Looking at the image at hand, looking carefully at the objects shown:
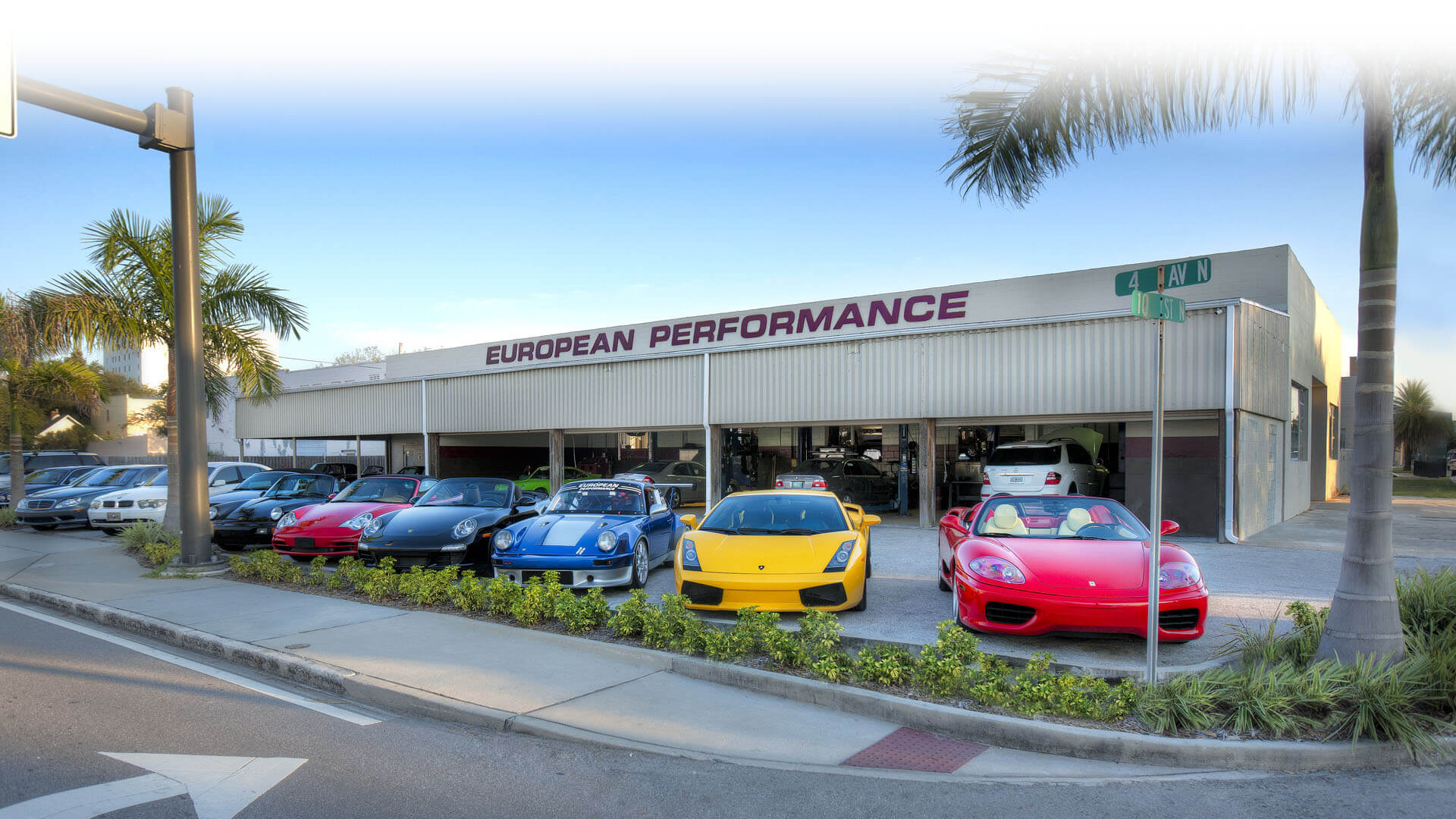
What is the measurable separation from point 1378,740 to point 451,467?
29.3m

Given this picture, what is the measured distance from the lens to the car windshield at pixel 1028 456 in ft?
49.1

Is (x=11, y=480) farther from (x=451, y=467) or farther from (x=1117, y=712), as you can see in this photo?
(x=1117, y=712)

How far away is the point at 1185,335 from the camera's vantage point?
1308cm

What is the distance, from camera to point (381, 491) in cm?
1204

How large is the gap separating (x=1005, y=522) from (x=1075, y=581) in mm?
1357

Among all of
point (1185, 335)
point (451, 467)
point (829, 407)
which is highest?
point (1185, 335)

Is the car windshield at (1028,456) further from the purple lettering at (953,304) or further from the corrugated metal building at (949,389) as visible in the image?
the purple lettering at (953,304)

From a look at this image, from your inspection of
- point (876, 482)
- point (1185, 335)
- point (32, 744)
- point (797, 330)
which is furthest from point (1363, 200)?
point (797, 330)

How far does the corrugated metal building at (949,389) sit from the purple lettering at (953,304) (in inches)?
1.7

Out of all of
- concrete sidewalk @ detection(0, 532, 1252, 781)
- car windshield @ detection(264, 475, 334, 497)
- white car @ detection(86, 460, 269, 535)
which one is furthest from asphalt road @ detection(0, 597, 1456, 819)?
white car @ detection(86, 460, 269, 535)

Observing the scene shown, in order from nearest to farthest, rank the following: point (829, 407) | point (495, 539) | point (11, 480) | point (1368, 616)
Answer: point (1368, 616)
point (495, 539)
point (829, 407)
point (11, 480)

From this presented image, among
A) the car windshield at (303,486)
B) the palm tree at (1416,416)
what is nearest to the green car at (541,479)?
the car windshield at (303,486)

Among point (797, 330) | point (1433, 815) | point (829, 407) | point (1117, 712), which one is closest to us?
point (1433, 815)

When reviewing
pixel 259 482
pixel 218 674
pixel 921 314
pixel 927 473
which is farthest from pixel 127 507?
pixel 921 314
